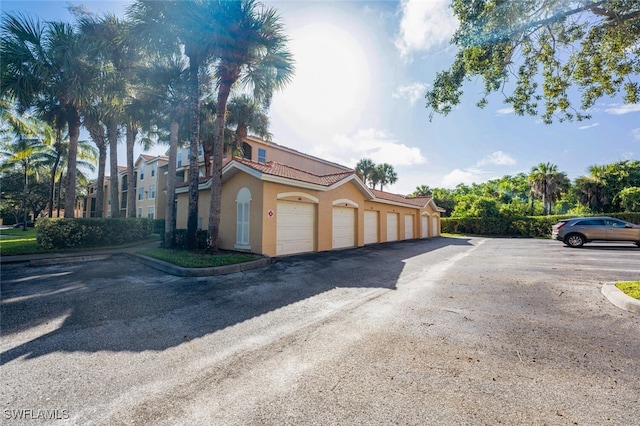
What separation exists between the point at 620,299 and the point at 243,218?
1098 centimetres

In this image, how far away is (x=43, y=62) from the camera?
37.9ft

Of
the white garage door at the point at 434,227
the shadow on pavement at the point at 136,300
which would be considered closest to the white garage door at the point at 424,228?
the white garage door at the point at 434,227

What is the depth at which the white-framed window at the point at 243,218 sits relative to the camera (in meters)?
11.0

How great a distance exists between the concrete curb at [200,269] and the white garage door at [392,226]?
38.0ft

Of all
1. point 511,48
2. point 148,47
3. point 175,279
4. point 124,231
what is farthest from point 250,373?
point 124,231

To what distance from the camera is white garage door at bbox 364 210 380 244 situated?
16.5 meters

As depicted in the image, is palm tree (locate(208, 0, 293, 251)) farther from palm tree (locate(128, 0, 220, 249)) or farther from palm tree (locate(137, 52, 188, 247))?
palm tree (locate(137, 52, 188, 247))

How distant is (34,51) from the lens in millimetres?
11508

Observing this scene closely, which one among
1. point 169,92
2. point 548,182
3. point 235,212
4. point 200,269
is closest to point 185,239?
point 235,212

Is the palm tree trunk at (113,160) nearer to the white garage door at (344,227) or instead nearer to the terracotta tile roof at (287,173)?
the terracotta tile roof at (287,173)

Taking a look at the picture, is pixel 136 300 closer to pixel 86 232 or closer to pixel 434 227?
pixel 86 232

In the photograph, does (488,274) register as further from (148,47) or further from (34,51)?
(34,51)

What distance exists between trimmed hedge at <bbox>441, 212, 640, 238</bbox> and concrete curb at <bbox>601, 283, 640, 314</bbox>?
24375mm

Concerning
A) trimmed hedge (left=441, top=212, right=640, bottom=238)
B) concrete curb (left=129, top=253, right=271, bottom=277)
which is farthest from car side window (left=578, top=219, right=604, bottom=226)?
concrete curb (left=129, top=253, right=271, bottom=277)
